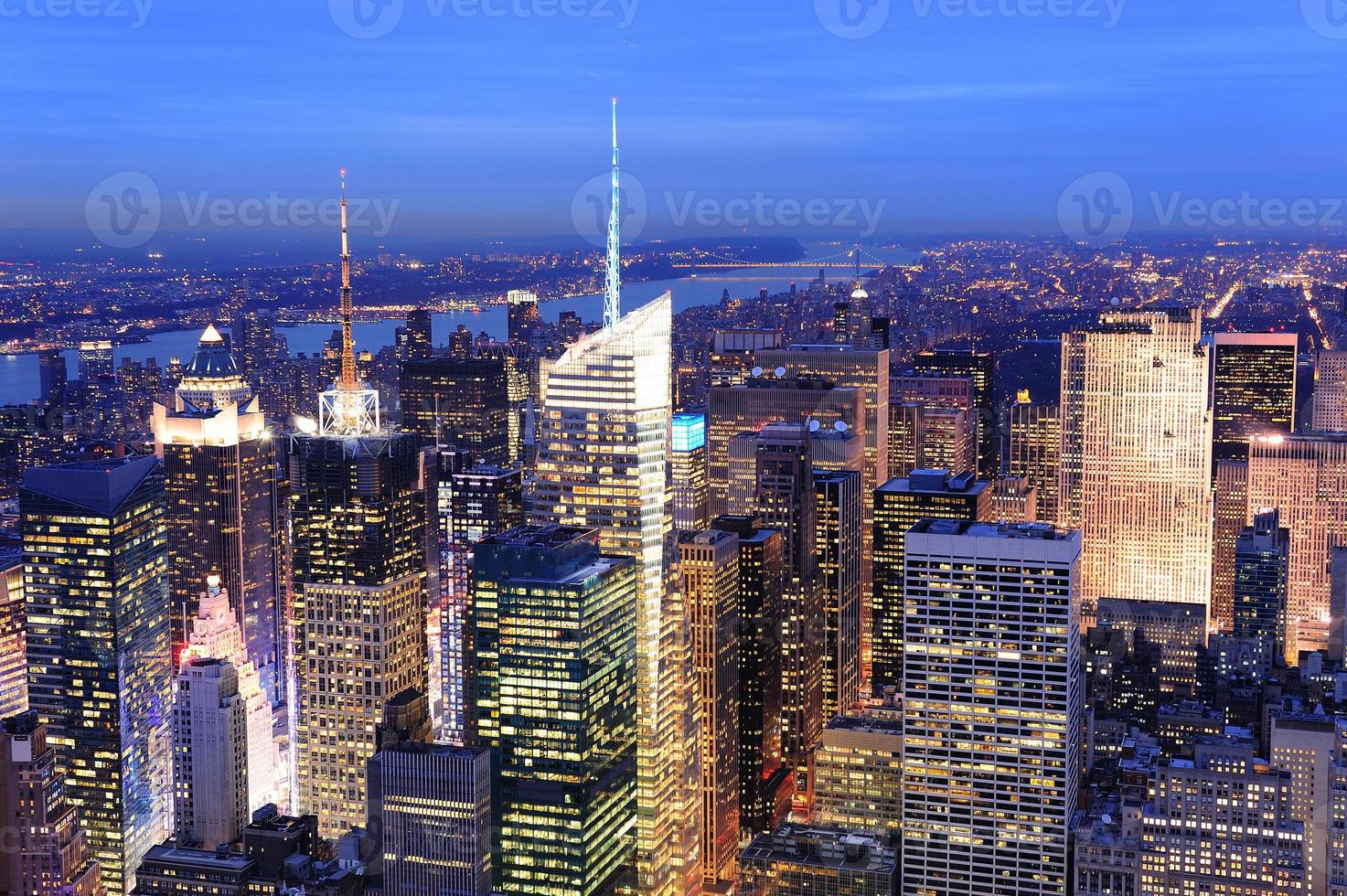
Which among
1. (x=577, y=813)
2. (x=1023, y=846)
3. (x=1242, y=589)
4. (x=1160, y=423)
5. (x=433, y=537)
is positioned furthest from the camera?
(x=1160, y=423)

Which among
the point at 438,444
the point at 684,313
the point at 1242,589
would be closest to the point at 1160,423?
the point at 1242,589

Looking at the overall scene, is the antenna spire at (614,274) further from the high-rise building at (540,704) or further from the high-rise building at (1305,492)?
the high-rise building at (1305,492)

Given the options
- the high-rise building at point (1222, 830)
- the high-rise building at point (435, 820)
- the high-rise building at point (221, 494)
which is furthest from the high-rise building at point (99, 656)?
the high-rise building at point (1222, 830)

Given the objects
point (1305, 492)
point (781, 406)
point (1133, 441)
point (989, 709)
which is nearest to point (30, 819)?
point (989, 709)

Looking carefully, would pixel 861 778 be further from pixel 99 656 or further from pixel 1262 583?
pixel 1262 583

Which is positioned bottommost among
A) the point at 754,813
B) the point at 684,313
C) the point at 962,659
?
the point at 754,813

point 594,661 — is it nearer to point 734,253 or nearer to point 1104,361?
point 734,253
